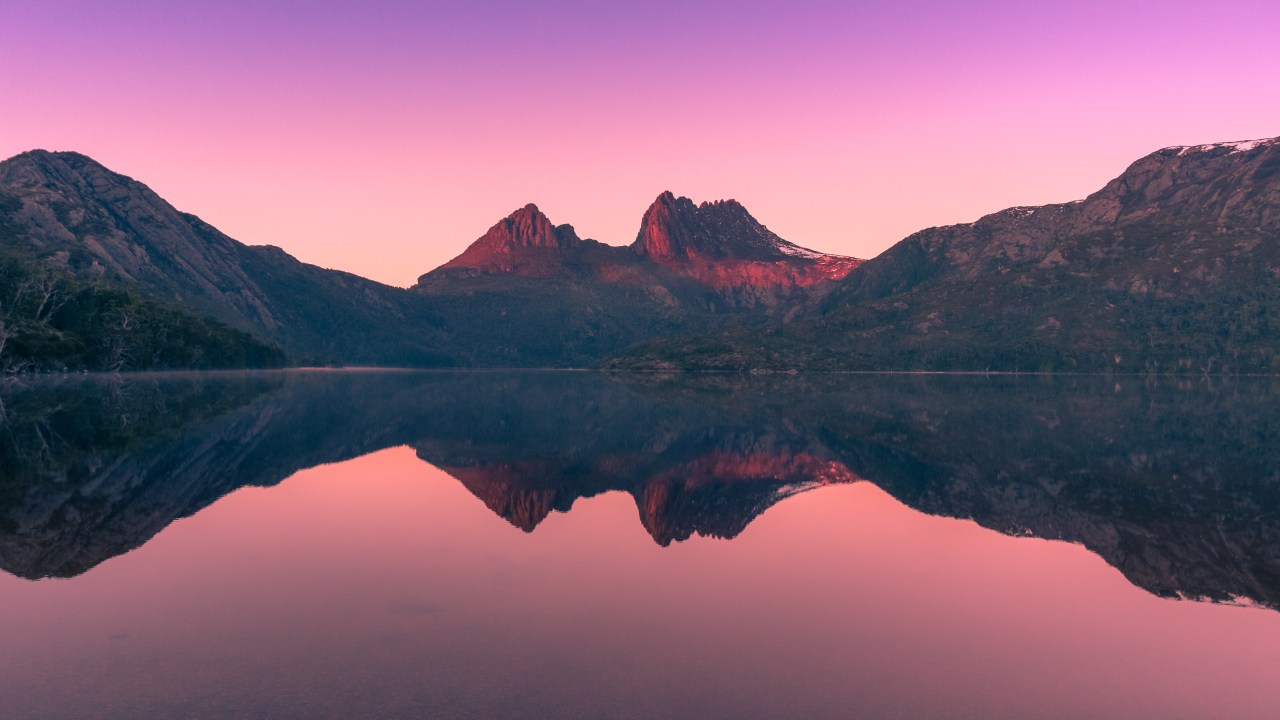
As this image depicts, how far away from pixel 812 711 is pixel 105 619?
1288cm

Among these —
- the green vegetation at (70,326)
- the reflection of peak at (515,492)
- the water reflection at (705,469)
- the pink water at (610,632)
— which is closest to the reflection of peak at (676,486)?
the reflection of peak at (515,492)

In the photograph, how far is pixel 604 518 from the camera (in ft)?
86.4

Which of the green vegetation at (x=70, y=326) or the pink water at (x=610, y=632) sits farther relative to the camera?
the green vegetation at (x=70, y=326)

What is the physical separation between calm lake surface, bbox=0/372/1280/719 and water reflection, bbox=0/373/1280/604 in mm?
252

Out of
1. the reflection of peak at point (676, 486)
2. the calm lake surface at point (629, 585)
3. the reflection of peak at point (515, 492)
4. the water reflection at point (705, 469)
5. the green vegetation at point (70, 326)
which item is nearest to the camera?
the calm lake surface at point (629, 585)

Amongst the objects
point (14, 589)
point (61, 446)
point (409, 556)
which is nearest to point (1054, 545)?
point (409, 556)

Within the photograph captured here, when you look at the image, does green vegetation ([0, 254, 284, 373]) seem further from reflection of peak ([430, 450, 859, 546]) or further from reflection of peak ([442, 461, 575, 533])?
reflection of peak ([430, 450, 859, 546])

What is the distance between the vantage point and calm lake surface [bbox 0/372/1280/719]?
467 inches

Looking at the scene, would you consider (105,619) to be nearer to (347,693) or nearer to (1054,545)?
(347,693)

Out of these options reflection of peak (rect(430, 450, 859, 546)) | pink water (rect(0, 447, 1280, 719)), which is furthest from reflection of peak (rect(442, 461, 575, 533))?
pink water (rect(0, 447, 1280, 719))

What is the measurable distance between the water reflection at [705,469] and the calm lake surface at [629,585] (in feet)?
0.83

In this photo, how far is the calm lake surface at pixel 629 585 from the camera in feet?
38.9

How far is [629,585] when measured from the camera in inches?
698

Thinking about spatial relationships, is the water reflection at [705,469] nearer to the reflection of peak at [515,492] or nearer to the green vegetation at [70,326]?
the reflection of peak at [515,492]
